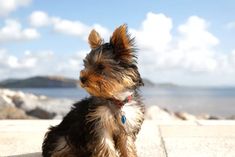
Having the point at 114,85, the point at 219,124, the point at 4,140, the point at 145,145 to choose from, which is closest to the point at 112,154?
the point at 114,85

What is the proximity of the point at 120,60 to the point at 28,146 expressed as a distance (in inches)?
98.3

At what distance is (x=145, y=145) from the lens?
6.59 meters

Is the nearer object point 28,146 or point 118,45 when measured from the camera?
→ point 118,45

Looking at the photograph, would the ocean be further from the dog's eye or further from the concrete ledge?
the dog's eye

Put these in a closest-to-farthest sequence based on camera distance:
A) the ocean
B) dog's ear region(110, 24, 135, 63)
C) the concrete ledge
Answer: dog's ear region(110, 24, 135, 63), the concrete ledge, the ocean

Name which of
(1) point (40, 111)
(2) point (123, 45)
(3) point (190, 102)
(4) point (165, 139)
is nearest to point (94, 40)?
(2) point (123, 45)

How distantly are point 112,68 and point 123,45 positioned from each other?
10.2 inches

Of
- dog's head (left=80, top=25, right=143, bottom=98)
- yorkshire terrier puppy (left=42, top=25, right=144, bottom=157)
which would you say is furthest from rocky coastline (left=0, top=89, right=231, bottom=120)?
dog's head (left=80, top=25, right=143, bottom=98)

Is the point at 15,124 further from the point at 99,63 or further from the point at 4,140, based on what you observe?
the point at 99,63

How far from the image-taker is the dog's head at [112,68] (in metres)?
4.64

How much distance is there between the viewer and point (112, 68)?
15.5ft

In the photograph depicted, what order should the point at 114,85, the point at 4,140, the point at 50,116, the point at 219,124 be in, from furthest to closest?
the point at 50,116, the point at 219,124, the point at 4,140, the point at 114,85

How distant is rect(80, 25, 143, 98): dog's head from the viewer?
464 centimetres

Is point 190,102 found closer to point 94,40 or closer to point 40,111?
point 40,111
